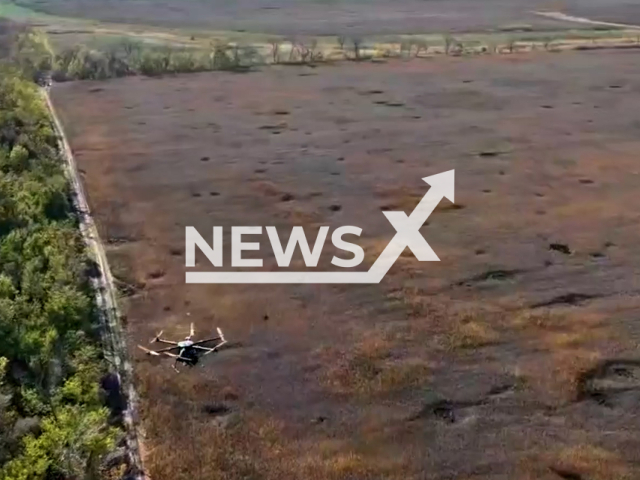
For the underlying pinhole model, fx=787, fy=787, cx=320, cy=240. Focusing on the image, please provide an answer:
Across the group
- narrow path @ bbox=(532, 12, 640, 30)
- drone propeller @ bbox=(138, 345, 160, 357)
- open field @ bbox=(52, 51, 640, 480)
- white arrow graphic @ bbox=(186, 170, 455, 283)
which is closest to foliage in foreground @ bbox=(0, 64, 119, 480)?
drone propeller @ bbox=(138, 345, 160, 357)

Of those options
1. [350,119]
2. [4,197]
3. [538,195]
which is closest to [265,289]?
[4,197]

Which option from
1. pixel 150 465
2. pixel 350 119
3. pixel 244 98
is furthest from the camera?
pixel 244 98

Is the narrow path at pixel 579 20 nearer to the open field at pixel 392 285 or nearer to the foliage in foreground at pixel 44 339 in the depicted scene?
the open field at pixel 392 285

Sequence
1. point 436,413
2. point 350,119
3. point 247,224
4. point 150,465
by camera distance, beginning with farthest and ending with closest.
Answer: point 350,119
point 247,224
point 436,413
point 150,465

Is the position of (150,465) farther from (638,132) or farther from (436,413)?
(638,132)

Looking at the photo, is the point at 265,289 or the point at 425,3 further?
the point at 425,3

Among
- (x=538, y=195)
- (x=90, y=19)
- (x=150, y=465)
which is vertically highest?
(x=90, y=19)
